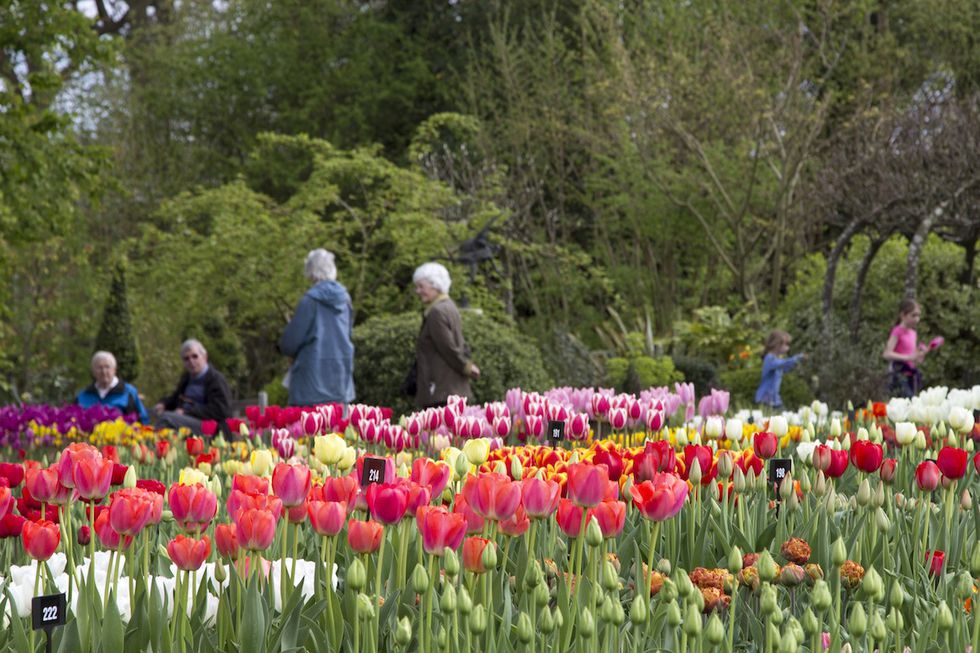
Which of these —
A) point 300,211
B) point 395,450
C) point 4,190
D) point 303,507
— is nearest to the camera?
point 303,507

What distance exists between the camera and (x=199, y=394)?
8203mm

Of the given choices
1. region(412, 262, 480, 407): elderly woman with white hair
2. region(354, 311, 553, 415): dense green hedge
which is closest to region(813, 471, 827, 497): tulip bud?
region(412, 262, 480, 407): elderly woman with white hair

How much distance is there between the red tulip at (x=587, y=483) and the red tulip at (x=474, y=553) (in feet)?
0.85

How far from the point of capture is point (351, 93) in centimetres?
2341

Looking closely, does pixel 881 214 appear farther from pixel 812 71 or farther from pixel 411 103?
pixel 411 103

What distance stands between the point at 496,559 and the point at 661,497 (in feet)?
1.18

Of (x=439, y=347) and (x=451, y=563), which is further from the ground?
(x=439, y=347)

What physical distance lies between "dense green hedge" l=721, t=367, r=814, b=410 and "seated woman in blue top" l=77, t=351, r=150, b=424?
5993 mm

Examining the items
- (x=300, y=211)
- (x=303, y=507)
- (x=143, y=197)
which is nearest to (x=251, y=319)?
(x=300, y=211)

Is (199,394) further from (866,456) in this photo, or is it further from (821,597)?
(821,597)

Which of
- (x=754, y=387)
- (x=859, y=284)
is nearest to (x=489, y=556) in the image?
(x=859, y=284)

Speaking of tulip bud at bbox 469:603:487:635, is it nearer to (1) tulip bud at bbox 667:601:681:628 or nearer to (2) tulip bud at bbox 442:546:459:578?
Answer: (2) tulip bud at bbox 442:546:459:578

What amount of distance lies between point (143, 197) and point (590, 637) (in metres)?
22.9

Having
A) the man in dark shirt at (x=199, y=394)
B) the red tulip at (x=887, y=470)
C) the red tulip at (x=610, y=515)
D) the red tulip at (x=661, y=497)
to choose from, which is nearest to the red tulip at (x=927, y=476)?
the red tulip at (x=887, y=470)
